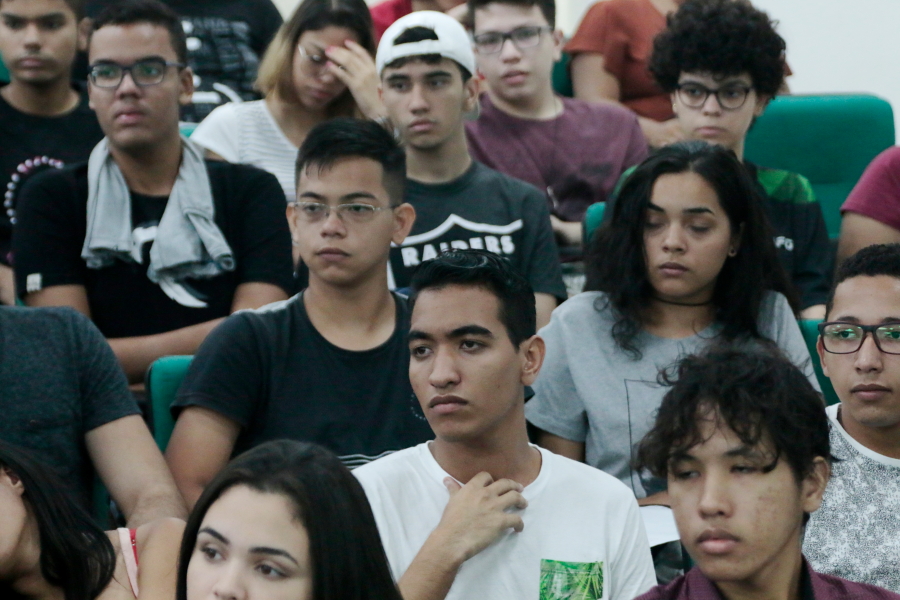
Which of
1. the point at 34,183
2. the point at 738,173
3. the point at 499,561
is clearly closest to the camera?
the point at 499,561

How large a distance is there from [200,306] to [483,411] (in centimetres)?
104

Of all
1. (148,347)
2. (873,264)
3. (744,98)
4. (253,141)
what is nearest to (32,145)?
(253,141)

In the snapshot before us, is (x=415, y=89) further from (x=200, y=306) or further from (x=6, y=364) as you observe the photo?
(x=6, y=364)

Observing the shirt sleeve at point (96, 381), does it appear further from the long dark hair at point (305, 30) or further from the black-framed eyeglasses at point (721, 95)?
the black-framed eyeglasses at point (721, 95)

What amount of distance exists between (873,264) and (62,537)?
1480 mm

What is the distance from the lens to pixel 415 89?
3105 millimetres

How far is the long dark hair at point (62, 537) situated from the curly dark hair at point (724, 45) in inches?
79.1

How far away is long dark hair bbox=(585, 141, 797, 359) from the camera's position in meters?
2.57

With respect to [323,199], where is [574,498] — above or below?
below

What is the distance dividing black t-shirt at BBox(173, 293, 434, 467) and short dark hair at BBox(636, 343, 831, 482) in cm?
70

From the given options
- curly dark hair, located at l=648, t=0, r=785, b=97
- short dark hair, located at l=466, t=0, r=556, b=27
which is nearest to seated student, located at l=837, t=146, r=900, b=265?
curly dark hair, located at l=648, t=0, r=785, b=97

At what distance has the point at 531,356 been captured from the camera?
6.95ft

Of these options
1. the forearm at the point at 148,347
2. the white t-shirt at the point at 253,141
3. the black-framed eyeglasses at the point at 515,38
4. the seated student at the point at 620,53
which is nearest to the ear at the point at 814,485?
the forearm at the point at 148,347

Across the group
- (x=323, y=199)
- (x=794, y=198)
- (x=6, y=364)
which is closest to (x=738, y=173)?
(x=794, y=198)
